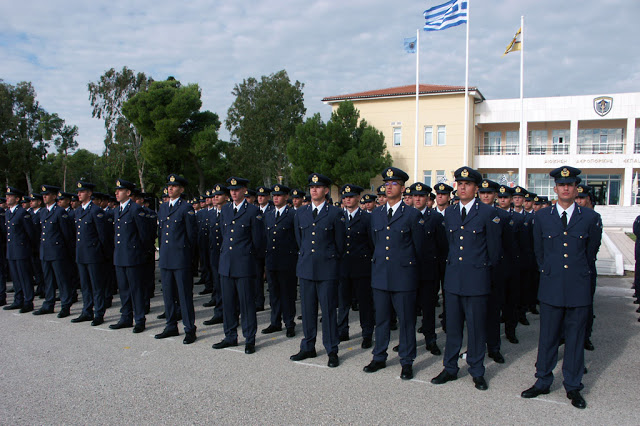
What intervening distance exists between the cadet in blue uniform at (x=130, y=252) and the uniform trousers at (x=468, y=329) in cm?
420

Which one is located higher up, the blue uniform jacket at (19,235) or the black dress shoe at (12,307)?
the blue uniform jacket at (19,235)

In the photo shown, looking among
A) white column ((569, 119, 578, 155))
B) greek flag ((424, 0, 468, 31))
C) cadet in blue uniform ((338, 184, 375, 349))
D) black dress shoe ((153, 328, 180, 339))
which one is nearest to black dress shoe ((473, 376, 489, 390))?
cadet in blue uniform ((338, 184, 375, 349))

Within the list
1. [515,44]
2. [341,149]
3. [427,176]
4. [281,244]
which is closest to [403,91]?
[427,176]

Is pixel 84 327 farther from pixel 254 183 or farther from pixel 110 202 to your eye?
pixel 254 183

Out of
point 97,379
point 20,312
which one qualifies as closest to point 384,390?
point 97,379

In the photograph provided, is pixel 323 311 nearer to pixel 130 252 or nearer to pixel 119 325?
pixel 130 252

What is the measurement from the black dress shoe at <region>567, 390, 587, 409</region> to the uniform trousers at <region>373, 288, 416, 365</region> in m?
1.43

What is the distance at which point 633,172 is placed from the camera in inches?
1257

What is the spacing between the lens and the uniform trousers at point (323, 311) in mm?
4953

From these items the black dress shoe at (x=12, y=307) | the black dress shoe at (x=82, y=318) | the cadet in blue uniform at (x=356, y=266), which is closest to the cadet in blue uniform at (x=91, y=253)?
the black dress shoe at (x=82, y=318)

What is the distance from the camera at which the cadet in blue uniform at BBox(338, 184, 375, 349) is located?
5.68 meters

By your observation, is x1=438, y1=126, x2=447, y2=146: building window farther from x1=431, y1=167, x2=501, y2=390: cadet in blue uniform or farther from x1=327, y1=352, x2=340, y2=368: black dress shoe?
x1=327, y1=352, x2=340, y2=368: black dress shoe

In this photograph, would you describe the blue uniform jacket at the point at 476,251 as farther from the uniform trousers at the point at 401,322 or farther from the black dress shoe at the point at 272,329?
the black dress shoe at the point at 272,329

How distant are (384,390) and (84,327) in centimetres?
458
